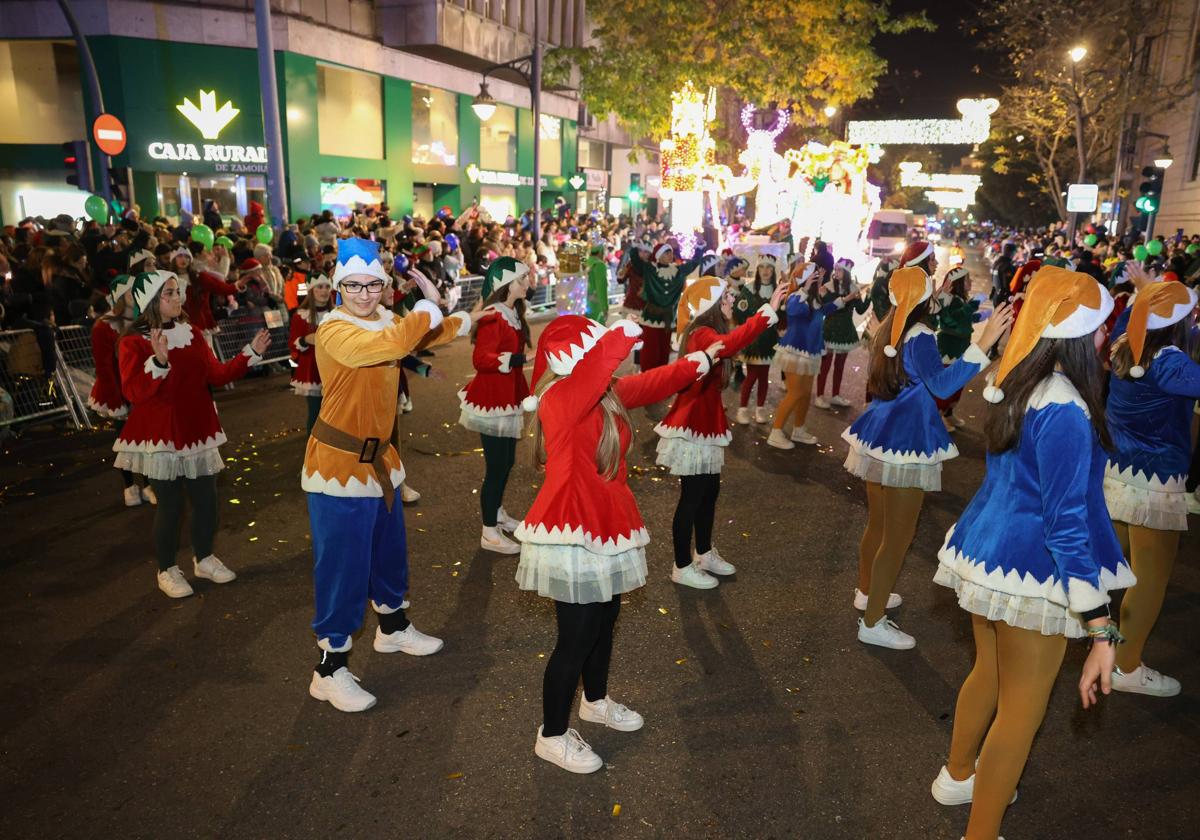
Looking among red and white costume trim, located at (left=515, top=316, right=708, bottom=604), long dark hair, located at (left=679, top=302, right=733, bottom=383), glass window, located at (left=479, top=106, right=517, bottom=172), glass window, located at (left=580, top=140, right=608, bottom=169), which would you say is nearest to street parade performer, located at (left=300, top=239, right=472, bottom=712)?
red and white costume trim, located at (left=515, top=316, right=708, bottom=604)

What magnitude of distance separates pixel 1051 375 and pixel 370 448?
2.96 m

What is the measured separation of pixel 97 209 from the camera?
42.4 ft

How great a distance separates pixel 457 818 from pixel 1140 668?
12.4 feet

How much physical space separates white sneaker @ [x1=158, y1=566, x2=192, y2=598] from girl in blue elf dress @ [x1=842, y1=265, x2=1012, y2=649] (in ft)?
14.2

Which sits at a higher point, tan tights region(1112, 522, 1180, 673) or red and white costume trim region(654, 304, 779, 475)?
red and white costume trim region(654, 304, 779, 475)

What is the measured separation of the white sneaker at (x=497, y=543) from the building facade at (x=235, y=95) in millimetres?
17771

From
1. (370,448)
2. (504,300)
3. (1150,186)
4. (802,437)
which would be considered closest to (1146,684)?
(370,448)

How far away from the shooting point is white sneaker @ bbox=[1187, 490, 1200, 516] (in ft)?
24.1

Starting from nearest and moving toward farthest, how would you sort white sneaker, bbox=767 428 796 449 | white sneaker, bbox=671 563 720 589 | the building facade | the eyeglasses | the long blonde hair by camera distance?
1. the long blonde hair
2. the eyeglasses
3. white sneaker, bbox=671 563 720 589
4. white sneaker, bbox=767 428 796 449
5. the building facade

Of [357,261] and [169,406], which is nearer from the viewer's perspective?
[357,261]

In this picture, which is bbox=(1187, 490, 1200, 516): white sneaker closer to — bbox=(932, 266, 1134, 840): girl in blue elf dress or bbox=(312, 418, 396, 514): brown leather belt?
bbox=(932, 266, 1134, 840): girl in blue elf dress

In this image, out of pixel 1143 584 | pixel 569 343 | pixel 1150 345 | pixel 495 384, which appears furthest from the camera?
pixel 495 384

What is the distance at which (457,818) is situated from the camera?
356 centimetres

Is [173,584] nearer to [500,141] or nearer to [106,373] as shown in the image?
[106,373]
